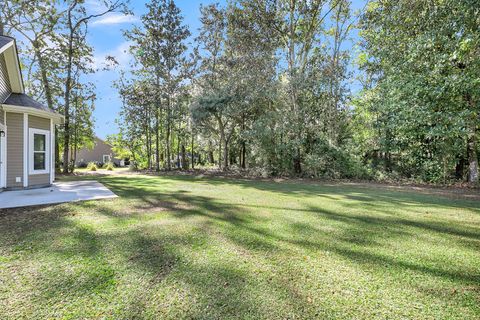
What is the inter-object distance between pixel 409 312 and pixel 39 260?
161 inches

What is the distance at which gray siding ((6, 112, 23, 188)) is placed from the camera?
24.6 ft

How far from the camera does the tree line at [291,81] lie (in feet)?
36.1

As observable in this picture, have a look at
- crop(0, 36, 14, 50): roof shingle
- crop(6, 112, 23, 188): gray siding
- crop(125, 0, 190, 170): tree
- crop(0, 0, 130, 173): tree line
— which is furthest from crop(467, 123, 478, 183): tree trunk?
crop(0, 0, 130, 173): tree line

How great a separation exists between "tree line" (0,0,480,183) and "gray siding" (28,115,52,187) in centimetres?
758

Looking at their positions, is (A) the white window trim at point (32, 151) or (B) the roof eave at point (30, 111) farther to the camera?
(A) the white window trim at point (32, 151)

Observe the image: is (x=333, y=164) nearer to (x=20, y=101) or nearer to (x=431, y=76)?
(x=431, y=76)

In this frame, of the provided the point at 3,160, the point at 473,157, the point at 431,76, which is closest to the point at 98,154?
the point at 3,160

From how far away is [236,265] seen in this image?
289cm

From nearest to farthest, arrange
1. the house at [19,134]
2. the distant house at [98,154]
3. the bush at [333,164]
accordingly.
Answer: the house at [19,134] → the bush at [333,164] → the distant house at [98,154]

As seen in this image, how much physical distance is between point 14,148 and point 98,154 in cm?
3401

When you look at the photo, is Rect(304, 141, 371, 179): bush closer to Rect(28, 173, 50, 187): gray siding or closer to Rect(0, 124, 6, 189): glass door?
Rect(28, 173, 50, 187): gray siding

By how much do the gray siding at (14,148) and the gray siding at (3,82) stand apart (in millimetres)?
671

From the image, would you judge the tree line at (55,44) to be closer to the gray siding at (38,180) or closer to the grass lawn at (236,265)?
the gray siding at (38,180)

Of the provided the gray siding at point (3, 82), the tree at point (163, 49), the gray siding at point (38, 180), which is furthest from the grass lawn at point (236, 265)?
the tree at point (163, 49)
